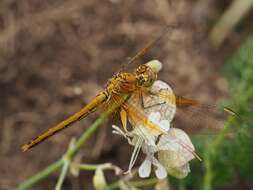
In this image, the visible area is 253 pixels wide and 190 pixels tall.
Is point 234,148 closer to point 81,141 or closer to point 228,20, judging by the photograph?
point 81,141

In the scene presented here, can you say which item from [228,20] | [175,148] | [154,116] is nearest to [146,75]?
[154,116]

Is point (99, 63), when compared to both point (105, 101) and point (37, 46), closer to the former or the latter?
point (37, 46)

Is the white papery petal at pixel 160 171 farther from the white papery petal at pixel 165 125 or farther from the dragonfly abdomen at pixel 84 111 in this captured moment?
the dragonfly abdomen at pixel 84 111

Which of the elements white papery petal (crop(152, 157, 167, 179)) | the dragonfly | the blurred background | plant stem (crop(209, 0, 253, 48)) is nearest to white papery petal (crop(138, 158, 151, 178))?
white papery petal (crop(152, 157, 167, 179))

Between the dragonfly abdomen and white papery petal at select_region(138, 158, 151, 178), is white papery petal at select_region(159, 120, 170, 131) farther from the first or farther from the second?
the dragonfly abdomen

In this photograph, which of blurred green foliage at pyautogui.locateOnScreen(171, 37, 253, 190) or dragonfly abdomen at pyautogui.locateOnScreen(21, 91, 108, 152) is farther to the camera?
blurred green foliage at pyautogui.locateOnScreen(171, 37, 253, 190)

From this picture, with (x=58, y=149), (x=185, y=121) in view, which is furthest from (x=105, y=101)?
(x=58, y=149)

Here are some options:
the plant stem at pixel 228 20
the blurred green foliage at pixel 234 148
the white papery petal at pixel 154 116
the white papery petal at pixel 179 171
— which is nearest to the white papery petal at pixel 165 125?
the white papery petal at pixel 154 116
